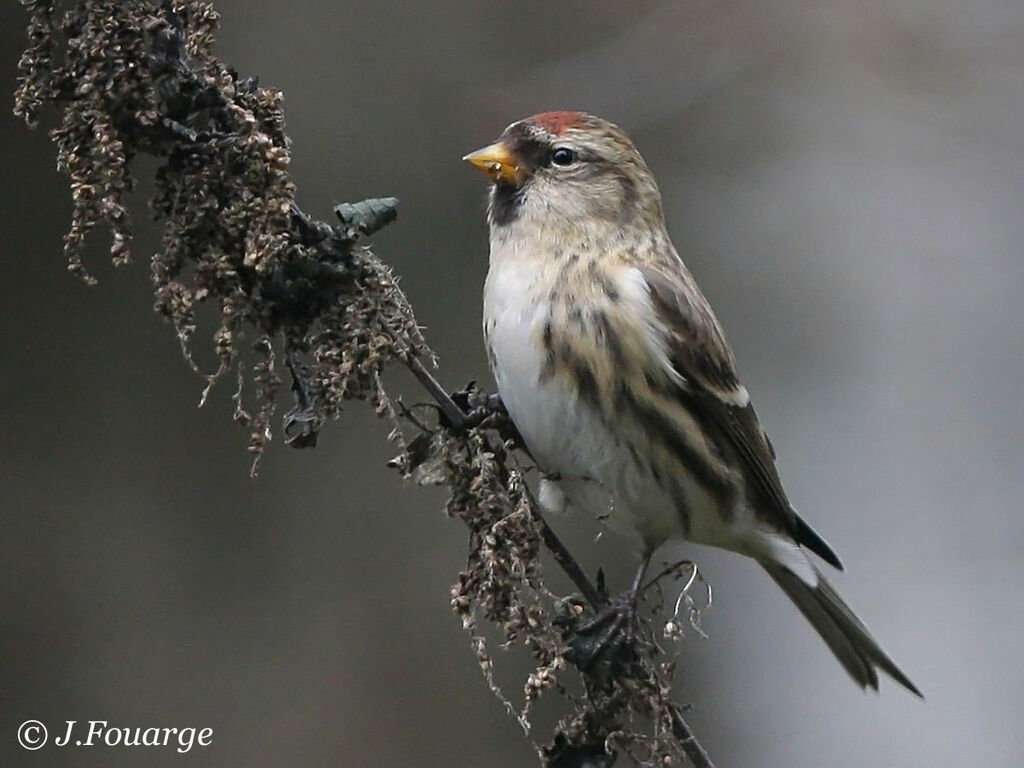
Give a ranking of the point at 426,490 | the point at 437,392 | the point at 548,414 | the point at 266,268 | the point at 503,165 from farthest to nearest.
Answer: the point at 426,490, the point at 503,165, the point at 548,414, the point at 437,392, the point at 266,268

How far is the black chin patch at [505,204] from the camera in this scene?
2.44 metres

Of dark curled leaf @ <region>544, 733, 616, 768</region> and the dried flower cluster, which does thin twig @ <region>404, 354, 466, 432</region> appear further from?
dark curled leaf @ <region>544, 733, 616, 768</region>

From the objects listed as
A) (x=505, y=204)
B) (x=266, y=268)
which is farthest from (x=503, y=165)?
(x=266, y=268)

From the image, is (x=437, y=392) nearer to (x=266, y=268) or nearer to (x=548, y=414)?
(x=266, y=268)

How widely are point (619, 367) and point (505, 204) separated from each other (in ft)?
1.22

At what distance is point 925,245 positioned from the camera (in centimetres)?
616

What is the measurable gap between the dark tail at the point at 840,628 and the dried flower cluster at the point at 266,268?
0.83 meters

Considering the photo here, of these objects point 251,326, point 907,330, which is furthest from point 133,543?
point 907,330

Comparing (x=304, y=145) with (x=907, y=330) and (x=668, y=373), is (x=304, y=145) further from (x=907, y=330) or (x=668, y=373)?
(x=907, y=330)

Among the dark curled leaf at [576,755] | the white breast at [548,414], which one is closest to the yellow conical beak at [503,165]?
the white breast at [548,414]

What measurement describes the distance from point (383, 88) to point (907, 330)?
2841 mm

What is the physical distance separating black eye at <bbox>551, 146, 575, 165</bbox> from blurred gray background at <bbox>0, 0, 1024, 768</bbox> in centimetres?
52

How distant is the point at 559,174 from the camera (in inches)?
97.1

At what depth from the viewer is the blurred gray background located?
334cm
